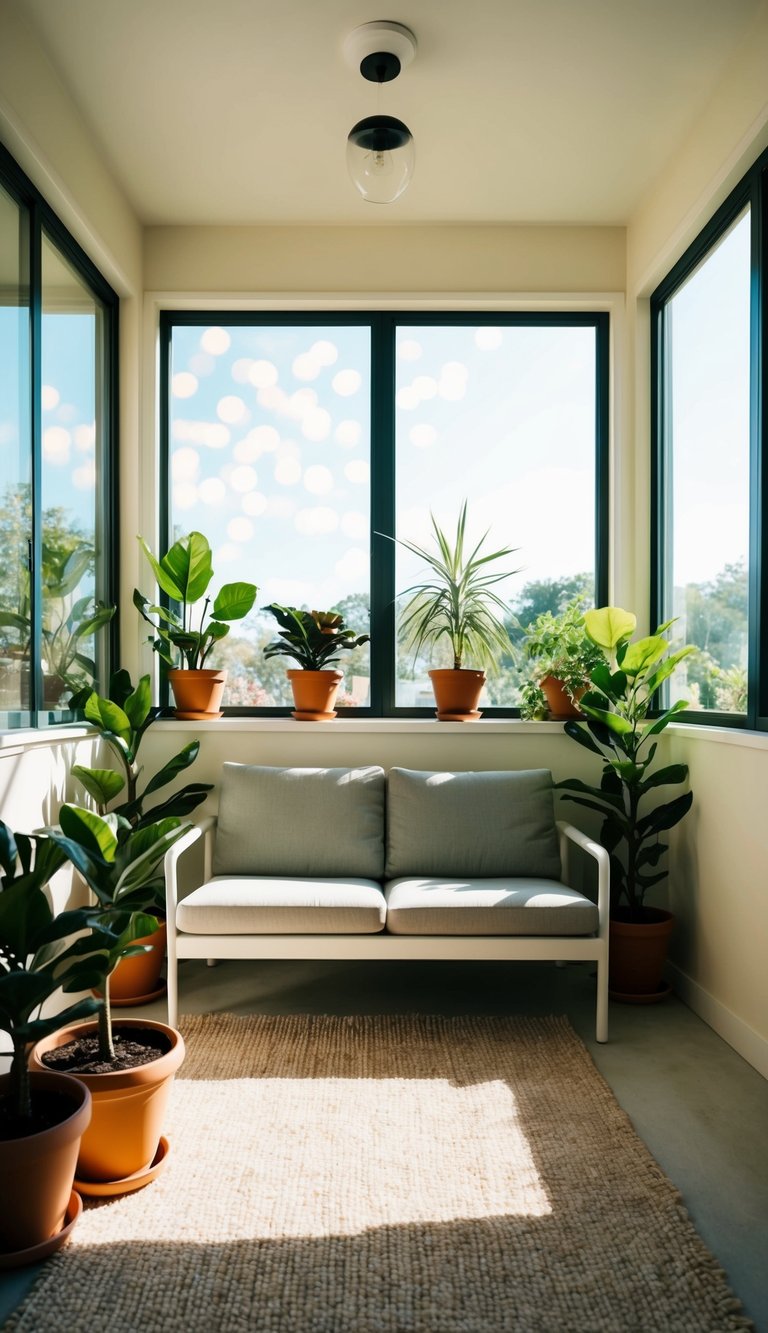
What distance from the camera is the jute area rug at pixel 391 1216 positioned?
168 cm

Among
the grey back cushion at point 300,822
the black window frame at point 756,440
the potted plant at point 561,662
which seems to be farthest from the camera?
the potted plant at point 561,662

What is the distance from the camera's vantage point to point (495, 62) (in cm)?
291

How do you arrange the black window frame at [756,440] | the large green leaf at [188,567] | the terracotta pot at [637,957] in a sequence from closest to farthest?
1. the black window frame at [756,440]
2. the terracotta pot at [637,957]
3. the large green leaf at [188,567]

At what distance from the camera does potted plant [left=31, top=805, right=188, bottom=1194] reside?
2.01 metres

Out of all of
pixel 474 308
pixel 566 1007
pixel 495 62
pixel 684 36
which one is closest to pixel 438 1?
pixel 495 62

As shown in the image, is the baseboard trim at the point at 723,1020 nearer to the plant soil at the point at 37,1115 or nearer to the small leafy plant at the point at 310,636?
the small leafy plant at the point at 310,636

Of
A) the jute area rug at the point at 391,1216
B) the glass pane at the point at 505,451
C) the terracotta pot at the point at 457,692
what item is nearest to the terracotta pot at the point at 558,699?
the terracotta pot at the point at 457,692

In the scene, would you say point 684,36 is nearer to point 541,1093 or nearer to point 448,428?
point 448,428

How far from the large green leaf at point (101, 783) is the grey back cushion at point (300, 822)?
22.8 inches

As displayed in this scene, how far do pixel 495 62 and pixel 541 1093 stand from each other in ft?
10.3

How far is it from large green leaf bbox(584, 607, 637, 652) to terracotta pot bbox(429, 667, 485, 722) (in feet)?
1.81

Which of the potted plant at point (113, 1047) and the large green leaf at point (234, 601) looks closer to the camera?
the potted plant at point (113, 1047)

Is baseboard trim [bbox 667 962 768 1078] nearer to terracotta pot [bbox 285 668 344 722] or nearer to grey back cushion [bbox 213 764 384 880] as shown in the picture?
grey back cushion [bbox 213 764 384 880]

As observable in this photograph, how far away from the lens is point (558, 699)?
3.82m
